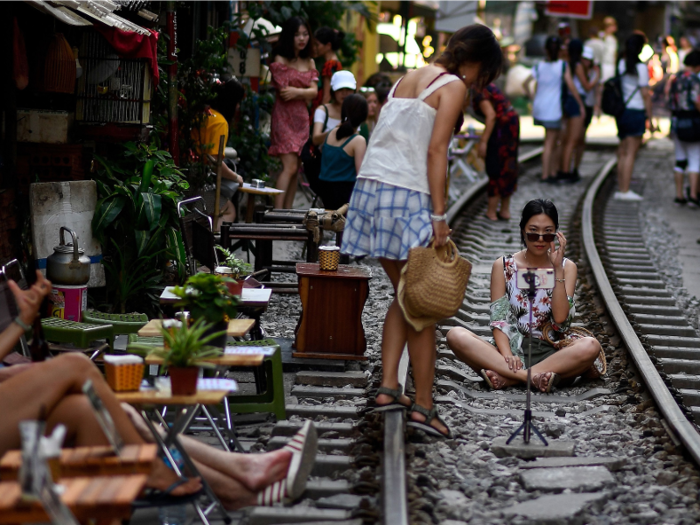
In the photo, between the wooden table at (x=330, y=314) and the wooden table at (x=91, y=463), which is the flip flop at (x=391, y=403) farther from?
the wooden table at (x=91, y=463)

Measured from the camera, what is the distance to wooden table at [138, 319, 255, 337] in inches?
199

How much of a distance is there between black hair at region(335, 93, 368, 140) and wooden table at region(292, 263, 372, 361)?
3.01 meters

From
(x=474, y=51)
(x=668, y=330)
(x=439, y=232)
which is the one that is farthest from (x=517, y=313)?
(x=668, y=330)

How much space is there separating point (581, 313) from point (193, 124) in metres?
3.82

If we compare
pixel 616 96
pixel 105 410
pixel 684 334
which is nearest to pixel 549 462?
pixel 105 410

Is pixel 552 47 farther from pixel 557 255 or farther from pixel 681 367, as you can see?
pixel 557 255

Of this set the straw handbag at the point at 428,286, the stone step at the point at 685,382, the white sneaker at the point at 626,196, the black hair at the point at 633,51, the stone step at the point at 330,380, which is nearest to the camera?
the straw handbag at the point at 428,286

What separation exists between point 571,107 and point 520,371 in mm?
10039

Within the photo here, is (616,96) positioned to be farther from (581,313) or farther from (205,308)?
(205,308)

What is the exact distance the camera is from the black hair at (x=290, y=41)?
11.3 m

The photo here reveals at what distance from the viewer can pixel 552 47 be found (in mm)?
15617

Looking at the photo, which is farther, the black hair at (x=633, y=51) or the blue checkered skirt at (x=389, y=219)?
the black hair at (x=633, y=51)

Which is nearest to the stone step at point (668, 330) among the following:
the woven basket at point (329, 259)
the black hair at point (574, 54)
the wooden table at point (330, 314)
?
the wooden table at point (330, 314)

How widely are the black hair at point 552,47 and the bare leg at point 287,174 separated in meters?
5.71
